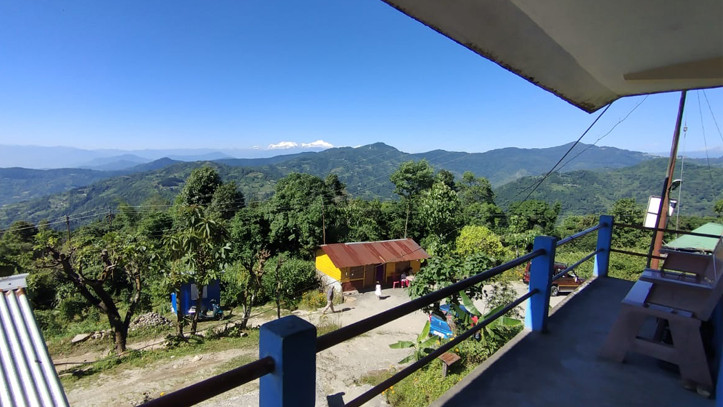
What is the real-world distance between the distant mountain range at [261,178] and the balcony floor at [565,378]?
1228 inches

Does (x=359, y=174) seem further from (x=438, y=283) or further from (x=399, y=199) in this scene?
(x=438, y=283)

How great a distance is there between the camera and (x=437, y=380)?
6.84m

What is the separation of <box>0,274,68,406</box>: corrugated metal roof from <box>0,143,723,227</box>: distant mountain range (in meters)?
33.2

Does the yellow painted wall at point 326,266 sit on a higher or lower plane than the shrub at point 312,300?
higher

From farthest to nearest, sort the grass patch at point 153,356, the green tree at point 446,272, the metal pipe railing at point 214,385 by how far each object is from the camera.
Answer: the grass patch at point 153,356, the green tree at point 446,272, the metal pipe railing at point 214,385

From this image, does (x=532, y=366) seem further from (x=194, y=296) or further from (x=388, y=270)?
(x=388, y=270)

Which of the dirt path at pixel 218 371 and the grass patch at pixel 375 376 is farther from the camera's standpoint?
the grass patch at pixel 375 376

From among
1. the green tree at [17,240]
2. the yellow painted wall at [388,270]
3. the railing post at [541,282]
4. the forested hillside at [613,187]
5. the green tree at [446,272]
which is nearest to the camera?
the railing post at [541,282]

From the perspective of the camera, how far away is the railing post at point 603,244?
4125 millimetres

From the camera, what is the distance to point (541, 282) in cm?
272

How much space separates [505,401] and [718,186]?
257ft

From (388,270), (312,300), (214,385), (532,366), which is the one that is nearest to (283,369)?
(214,385)

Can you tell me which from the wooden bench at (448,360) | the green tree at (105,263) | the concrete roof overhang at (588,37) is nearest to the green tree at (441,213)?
the green tree at (105,263)

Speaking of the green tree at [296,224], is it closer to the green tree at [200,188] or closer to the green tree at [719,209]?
Answer: the green tree at [200,188]
